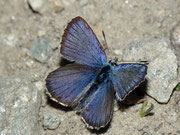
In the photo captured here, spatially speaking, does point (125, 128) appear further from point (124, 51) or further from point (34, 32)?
point (34, 32)

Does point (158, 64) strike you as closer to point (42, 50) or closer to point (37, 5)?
point (42, 50)

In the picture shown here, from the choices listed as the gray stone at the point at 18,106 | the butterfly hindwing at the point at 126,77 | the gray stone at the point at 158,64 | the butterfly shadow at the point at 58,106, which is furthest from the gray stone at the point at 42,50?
the butterfly hindwing at the point at 126,77

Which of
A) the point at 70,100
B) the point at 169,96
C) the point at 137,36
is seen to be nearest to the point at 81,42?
the point at 70,100

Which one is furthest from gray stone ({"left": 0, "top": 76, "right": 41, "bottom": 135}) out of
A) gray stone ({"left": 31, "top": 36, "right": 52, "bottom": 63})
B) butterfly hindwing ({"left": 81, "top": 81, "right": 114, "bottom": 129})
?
butterfly hindwing ({"left": 81, "top": 81, "right": 114, "bottom": 129})

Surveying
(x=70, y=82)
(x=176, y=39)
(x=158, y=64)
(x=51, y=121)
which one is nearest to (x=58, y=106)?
(x=51, y=121)

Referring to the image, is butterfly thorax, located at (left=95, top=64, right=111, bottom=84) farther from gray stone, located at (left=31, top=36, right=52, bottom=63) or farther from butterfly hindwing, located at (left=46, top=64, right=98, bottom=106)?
gray stone, located at (left=31, top=36, right=52, bottom=63)

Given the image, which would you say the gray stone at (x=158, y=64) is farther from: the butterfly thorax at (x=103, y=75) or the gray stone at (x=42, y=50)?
the gray stone at (x=42, y=50)
